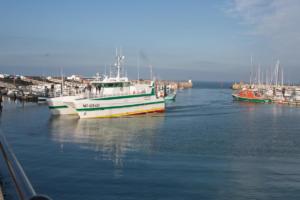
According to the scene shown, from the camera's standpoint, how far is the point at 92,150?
878 inches

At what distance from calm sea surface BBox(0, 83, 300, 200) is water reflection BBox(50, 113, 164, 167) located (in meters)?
0.06

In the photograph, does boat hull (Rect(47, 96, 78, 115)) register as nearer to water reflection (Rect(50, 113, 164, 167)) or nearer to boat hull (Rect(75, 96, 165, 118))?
water reflection (Rect(50, 113, 164, 167))

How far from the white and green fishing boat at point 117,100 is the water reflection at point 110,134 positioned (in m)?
1.50

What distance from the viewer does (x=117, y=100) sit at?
1640 inches

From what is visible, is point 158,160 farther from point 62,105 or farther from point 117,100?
point 62,105

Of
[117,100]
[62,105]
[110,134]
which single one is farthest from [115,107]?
[110,134]

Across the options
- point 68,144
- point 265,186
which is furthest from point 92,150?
point 265,186

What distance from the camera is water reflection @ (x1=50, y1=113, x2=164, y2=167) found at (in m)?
22.6

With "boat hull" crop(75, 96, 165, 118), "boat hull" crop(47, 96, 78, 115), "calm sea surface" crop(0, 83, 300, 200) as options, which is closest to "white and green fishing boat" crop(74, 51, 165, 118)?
"boat hull" crop(75, 96, 165, 118)

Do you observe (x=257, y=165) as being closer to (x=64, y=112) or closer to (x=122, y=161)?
(x=122, y=161)

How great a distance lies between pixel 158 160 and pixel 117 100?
2307cm

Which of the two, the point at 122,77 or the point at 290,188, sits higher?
the point at 122,77

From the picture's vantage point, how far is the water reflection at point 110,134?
890 inches

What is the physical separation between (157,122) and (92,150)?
51.2 feet
